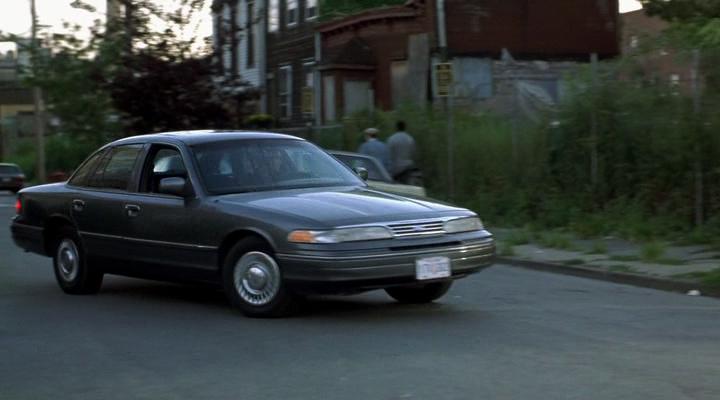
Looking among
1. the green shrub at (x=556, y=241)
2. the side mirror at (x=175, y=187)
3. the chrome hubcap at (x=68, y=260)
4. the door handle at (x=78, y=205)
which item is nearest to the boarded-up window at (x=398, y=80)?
the green shrub at (x=556, y=241)

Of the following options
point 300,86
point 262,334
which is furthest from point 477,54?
point 262,334

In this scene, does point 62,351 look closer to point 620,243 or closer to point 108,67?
point 620,243

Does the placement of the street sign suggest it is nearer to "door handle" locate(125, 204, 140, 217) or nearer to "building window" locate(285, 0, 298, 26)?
"door handle" locate(125, 204, 140, 217)

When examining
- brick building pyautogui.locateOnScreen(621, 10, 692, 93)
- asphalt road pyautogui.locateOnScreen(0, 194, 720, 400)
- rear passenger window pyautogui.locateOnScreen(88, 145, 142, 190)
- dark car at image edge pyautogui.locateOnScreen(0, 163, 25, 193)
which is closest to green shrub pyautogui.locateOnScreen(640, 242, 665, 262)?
asphalt road pyautogui.locateOnScreen(0, 194, 720, 400)

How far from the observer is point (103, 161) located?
1176 cm

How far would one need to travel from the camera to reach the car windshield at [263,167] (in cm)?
1038

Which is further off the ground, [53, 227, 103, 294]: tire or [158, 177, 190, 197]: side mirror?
[158, 177, 190, 197]: side mirror

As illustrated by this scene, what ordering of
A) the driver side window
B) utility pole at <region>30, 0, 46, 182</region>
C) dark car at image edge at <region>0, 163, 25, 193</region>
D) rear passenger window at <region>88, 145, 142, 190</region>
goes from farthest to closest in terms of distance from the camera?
dark car at image edge at <region>0, 163, 25, 193</region> → utility pole at <region>30, 0, 46, 182</region> → rear passenger window at <region>88, 145, 142, 190</region> → the driver side window

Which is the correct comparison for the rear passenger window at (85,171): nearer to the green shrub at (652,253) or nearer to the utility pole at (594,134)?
the green shrub at (652,253)

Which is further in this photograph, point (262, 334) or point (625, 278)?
point (625, 278)

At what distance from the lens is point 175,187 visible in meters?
10.3

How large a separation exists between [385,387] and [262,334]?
84.9 inches

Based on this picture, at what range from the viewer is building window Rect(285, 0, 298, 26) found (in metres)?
38.6

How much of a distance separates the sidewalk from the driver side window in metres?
5.06
